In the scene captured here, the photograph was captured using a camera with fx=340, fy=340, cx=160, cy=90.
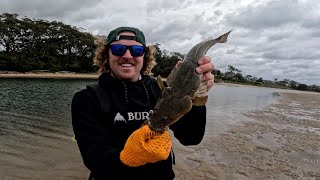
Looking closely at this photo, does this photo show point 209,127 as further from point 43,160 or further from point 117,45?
point 117,45

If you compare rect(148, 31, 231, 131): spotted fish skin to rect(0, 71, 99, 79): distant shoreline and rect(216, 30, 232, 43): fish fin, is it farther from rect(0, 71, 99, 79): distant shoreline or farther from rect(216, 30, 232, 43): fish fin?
rect(0, 71, 99, 79): distant shoreline

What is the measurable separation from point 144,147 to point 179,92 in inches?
22.3

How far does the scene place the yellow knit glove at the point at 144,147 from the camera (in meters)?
2.68

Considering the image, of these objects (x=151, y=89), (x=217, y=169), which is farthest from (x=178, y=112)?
(x=217, y=169)

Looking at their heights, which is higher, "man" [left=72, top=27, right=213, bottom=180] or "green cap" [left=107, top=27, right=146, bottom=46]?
"green cap" [left=107, top=27, right=146, bottom=46]

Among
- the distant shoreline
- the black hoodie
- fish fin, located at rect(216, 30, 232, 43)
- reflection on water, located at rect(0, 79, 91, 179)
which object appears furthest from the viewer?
the distant shoreline

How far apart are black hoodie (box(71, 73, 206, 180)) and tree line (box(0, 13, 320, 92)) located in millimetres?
69723

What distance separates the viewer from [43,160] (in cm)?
1083

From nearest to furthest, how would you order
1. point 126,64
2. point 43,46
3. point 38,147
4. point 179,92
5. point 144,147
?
point 144,147, point 179,92, point 126,64, point 38,147, point 43,46

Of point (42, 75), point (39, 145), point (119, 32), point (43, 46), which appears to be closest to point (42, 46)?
point (43, 46)

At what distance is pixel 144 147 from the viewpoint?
2660 mm

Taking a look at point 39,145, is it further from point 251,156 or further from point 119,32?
point 119,32

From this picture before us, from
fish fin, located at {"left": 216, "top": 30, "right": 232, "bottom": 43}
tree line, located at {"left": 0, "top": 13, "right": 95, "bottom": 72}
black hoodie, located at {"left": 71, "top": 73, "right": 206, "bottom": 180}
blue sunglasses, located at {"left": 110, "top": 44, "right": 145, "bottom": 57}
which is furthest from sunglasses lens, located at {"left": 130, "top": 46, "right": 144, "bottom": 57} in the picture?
tree line, located at {"left": 0, "top": 13, "right": 95, "bottom": 72}

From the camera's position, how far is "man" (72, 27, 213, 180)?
285cm
